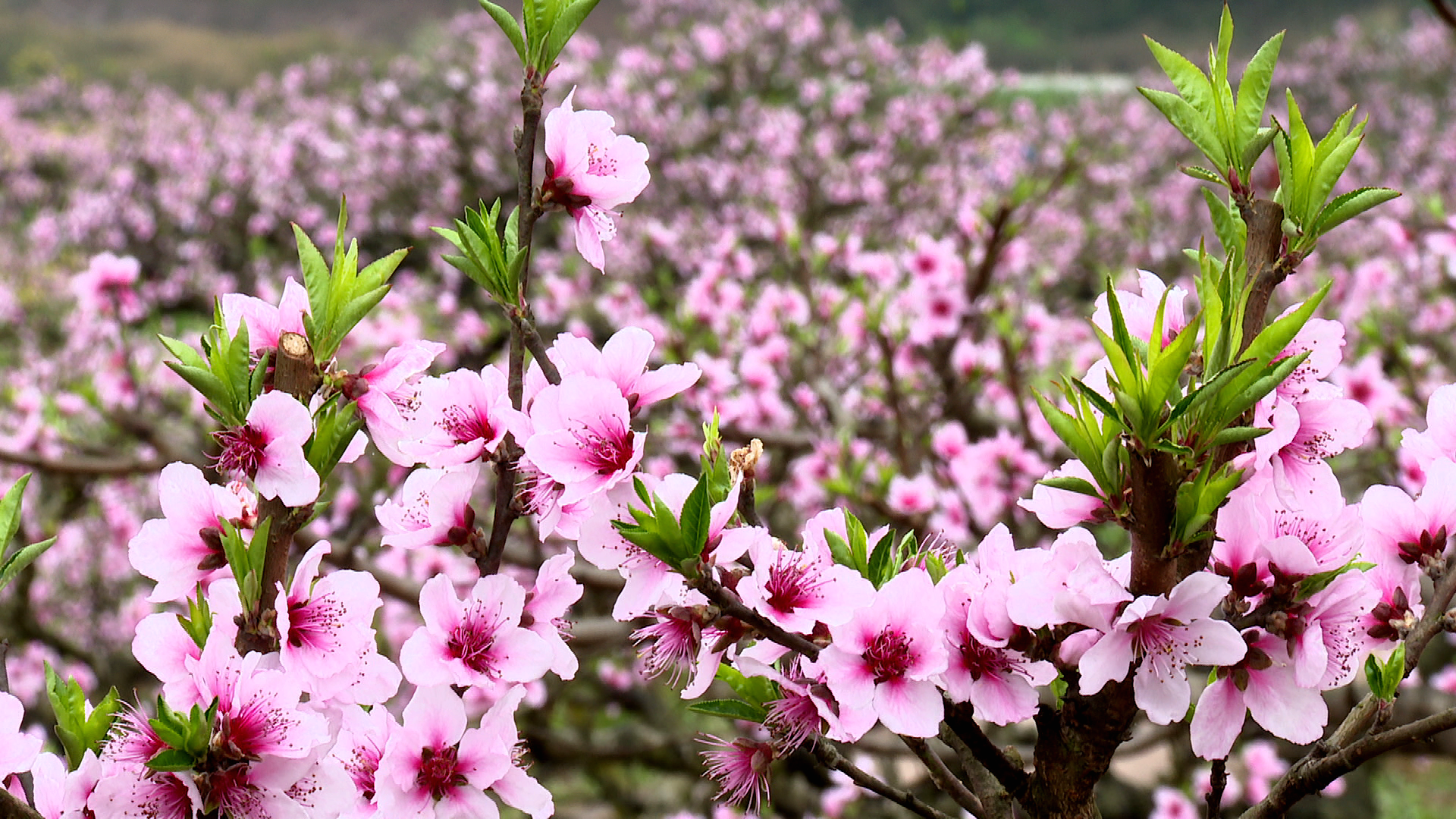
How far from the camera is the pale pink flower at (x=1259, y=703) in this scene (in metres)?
1.07

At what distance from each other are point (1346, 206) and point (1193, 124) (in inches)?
7.4

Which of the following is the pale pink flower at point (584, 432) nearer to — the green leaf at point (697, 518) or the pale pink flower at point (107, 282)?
the green leaf at point (697, 518)

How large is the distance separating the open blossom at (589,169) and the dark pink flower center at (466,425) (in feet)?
0.82

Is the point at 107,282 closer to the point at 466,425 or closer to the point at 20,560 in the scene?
the point at 20,560

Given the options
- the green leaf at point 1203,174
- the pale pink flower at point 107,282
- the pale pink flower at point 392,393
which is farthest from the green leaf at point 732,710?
the pale pink flower at point 107,282

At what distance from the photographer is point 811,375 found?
189 inches

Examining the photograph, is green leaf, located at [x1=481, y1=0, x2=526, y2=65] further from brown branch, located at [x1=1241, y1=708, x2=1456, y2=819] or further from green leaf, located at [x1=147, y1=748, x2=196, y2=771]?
brown branch, located at [x1=1241, y1=708, x2=1456, y2=819]

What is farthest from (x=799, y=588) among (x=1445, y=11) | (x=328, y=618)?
(x=1445, y=11)

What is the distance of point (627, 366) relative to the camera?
1.21 metres

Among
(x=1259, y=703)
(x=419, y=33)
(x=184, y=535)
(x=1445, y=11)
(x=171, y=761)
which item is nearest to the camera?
(x=171, y=761)

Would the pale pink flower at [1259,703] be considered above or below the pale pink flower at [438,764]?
above

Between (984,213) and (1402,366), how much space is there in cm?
192

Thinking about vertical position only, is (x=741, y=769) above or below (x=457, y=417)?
below

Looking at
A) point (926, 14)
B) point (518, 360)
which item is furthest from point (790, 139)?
point (926, 14)
